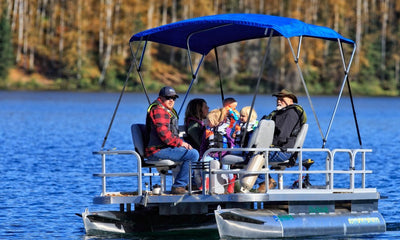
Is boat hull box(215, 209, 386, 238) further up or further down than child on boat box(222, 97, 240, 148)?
further down

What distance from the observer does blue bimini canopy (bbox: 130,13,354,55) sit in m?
Answer: 13.4

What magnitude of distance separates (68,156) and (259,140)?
1615 centimetres

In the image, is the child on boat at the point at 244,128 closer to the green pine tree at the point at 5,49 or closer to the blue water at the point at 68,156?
the blue water at the point at 68,156

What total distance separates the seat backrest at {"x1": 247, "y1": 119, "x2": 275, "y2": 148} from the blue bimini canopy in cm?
121

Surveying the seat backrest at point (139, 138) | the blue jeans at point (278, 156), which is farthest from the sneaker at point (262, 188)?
the seat backrest at point (139, 138)

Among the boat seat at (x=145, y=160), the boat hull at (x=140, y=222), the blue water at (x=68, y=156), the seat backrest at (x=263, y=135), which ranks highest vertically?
the seat backrest at (x=263, y=135)

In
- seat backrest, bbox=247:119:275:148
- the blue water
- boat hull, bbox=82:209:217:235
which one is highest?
seat backrest, bbox=247:119:275:148

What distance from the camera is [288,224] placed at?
1321cm

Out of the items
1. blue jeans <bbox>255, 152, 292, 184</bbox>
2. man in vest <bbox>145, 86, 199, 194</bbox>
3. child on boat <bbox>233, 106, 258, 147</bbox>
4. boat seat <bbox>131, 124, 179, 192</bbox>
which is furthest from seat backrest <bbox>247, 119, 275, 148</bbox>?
boat seat <bbox>131, 124, 179, 192</bbox>

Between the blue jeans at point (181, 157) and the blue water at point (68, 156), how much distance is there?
1.11m

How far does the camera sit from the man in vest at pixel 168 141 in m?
13.2

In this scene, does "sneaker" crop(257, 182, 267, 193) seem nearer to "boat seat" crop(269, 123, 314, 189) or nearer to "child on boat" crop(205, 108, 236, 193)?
"boat seat" crop(269, 123, 314, 189)

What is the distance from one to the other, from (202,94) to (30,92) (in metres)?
13.9

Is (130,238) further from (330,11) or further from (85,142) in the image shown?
(330,11)
